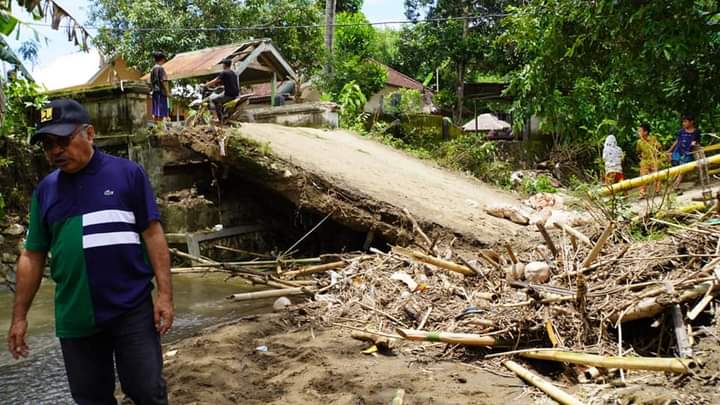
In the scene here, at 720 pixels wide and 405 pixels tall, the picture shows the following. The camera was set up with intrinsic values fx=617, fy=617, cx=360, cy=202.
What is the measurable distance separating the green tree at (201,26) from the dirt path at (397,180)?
421 inches

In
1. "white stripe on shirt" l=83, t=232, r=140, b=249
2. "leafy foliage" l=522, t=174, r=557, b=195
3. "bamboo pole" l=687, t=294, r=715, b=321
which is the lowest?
"leafy foliage" l=522, t=174, r=557, b=195

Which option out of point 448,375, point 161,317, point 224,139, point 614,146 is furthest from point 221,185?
point 161,317

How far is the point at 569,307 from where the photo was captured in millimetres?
4488

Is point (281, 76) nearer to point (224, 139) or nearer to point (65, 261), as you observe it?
point (224, 139)

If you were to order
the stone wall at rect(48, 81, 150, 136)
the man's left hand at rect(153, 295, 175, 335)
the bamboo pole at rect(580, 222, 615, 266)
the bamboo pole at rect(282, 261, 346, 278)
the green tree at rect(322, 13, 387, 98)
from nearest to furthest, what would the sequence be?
the man's left hand at rect(153, 295, 175, 335) → the bamboo pole at rect(580, 222, 615, 266) → the bamboo pole at rect(282, 261, 346, 278) → the stone wall at rect(48, 81, 150, 136) → the green tree at rect(322, 13, 387, 98)

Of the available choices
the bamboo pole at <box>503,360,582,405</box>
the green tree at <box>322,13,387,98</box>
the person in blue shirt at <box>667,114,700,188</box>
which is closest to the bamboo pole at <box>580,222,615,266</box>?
the bamboo pole at <box>503,360,582,405</box>

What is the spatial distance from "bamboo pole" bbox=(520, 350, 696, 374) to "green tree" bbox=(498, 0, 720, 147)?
141 inches

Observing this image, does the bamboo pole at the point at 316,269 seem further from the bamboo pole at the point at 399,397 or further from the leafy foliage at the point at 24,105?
the leafy foliage at the point at 24,105

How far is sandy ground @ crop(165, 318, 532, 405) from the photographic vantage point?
4.08m

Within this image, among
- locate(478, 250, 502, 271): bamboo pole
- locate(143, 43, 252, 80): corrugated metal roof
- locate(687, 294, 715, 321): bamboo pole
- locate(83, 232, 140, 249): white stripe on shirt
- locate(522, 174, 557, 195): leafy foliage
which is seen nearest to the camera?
locate(83, 232, 140, 249): white stripe on shirt

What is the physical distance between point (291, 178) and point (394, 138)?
7.24 meters

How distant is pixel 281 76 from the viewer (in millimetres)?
20219

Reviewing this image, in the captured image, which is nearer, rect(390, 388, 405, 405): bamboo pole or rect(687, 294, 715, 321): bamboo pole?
rect(390, 388, 405, 405): bamboo pole

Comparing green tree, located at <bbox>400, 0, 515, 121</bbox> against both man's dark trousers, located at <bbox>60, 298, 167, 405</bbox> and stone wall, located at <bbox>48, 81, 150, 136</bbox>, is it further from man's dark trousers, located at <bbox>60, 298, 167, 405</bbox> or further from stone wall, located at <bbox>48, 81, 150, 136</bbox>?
man's dark trousers, located at <bbox>60, 298, 167, 405</bbox>
